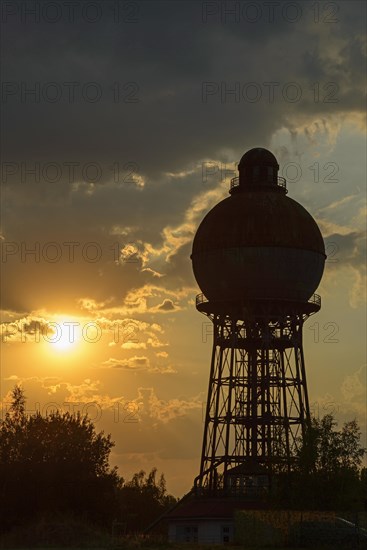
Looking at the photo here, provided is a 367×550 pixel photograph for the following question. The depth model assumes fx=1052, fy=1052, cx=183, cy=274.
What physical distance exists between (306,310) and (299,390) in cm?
593

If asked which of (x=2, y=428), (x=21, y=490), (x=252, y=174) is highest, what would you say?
(x=252, y=174)

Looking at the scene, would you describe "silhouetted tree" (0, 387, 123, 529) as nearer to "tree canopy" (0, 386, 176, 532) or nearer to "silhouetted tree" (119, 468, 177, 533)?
"tree canopy" (0, 386, 176, 532)

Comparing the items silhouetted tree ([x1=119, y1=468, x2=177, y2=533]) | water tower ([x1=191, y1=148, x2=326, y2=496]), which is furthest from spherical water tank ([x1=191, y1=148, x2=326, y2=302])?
silhouetted tree ([x1=119, y1=468, x2=177, y2=533])

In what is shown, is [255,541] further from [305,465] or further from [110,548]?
[305,465]

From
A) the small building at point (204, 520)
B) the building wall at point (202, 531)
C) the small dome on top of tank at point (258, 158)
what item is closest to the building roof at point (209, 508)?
the small building at point (204, 520)

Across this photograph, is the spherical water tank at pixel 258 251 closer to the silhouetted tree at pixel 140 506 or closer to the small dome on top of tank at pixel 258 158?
the small dome on top of tank at pixel 258 158

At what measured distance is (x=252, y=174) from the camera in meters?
82.1

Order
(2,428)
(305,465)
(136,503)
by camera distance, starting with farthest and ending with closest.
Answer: (136,503), (2,428), (305,465)

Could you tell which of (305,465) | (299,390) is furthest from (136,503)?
(305,465)

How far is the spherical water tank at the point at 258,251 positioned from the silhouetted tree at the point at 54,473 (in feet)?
46.8

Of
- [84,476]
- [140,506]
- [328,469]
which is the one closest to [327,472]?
[328,469]

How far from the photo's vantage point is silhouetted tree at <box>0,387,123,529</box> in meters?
64.9

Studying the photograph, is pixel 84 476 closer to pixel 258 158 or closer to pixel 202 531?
pixel 202 531

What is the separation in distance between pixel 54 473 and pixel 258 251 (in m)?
21.6
